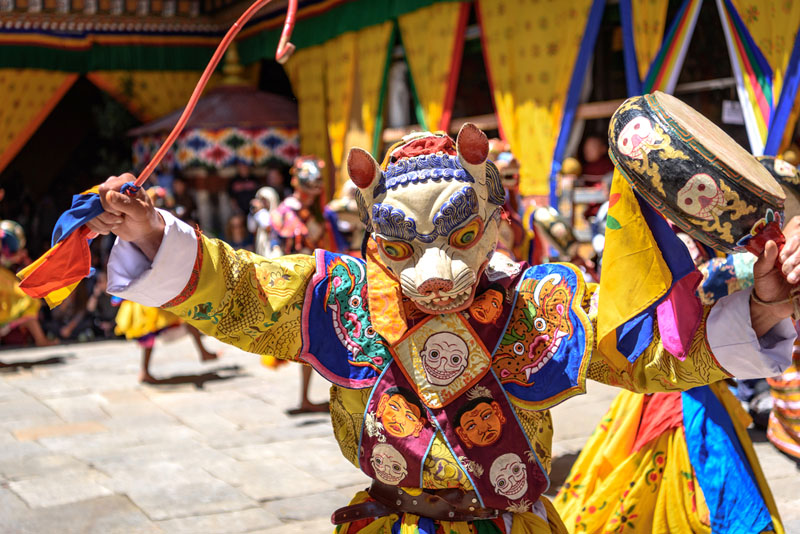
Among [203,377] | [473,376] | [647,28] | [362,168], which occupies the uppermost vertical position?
[647,28]

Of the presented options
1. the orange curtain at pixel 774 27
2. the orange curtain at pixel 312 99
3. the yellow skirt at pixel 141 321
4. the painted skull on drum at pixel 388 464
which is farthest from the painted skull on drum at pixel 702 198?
the orange curtain at pixel 312 99

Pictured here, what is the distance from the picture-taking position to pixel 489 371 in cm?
196

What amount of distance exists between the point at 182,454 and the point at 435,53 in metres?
5.63

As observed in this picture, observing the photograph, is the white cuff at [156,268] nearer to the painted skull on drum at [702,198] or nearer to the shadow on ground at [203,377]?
the painted skull on drum at [702,198]

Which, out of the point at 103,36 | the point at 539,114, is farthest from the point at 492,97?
the point at 103,36

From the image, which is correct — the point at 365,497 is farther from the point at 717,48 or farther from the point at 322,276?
the point at 717,48

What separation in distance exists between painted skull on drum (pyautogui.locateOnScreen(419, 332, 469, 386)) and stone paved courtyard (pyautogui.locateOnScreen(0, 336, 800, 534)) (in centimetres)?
200

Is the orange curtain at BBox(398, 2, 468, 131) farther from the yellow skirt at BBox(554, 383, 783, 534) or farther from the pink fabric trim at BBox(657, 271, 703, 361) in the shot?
the pink fabric trim at BBox(657, 271, 703, 361)

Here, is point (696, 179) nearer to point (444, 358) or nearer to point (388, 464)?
point (444, 358)

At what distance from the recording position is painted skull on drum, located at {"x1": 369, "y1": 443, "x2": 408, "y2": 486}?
1925 mm

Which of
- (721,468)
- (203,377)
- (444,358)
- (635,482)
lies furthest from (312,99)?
(444,358)

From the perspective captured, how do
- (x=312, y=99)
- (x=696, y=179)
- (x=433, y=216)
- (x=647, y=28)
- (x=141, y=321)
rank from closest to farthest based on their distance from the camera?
(x=696, y=179) → (x=433, y=216) → (x=141, y=321) → (x=647, y=28) → (x=312, y=99)

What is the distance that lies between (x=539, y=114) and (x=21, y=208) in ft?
24.9

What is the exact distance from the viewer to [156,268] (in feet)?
5.86
